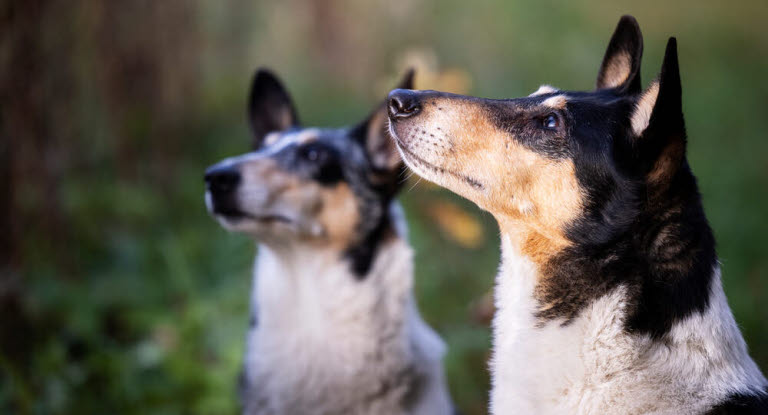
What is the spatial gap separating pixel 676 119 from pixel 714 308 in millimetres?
A: 618

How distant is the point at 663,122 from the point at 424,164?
818 mm

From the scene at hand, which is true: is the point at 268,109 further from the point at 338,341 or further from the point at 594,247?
the point at 594,247

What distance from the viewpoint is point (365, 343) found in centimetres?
350

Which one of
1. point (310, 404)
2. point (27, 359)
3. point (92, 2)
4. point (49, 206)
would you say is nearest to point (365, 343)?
point (310, 404)

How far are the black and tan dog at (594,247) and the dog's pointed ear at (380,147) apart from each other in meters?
1.35

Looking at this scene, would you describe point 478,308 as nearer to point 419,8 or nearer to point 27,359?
point 27,359

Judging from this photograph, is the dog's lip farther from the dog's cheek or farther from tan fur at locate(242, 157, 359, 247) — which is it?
the dog's cheek

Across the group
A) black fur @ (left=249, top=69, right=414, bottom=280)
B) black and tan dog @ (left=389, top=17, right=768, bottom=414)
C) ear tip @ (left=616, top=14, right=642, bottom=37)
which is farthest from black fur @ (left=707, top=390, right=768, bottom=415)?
black fur @ (left=249, top=69, right=414, bottom=280)

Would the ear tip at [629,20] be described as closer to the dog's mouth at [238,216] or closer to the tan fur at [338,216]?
the tan fur at [338,216]

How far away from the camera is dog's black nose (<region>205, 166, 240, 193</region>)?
348 cm

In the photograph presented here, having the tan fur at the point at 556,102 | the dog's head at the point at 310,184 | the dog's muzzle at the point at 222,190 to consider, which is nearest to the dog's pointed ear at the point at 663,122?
the tan fur at the point at 556,102

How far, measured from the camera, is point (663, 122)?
2.07 metres

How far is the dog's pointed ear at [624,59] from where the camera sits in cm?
255

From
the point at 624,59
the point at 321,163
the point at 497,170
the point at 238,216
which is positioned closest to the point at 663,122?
the point at 497,170
